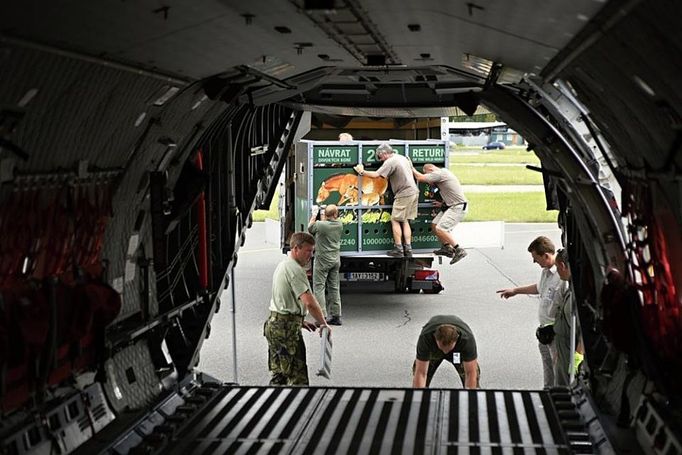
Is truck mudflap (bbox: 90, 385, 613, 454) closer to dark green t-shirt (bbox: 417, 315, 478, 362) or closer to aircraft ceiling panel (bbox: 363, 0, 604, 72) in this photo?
dark green t-shirt (bbox: 417, 315, 478, 362)

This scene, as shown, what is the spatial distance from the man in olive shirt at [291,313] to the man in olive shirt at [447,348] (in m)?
1.40

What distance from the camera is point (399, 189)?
15.5 m

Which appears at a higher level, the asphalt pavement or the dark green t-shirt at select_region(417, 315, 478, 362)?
the dark green t-shirt at select_region(417, 315, 478, 362)

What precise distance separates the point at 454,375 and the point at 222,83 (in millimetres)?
6572

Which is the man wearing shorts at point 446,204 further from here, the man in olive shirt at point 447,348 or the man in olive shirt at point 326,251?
the man in olive shirt at point 447,348

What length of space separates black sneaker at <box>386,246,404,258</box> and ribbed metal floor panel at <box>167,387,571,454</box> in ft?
25.4

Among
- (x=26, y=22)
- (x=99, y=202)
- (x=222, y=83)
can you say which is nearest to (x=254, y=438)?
(x=99, y=202)

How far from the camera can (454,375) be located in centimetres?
1288

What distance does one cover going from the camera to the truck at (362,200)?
1546 centimetres

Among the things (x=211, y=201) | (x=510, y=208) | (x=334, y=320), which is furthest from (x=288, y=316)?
(x=510, y=208)

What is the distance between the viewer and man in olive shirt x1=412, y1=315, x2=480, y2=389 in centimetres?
915

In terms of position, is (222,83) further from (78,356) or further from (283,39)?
(78,356)

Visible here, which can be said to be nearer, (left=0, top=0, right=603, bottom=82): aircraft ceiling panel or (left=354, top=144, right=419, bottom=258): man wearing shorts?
(left=0, top=0, right=603, bottom=82): aircraft ceiling panel

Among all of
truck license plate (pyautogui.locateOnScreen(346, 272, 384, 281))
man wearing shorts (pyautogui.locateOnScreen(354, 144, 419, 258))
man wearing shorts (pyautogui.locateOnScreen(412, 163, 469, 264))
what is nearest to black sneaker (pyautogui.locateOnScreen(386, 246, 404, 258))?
man wearing shorts (pyautogui.locateOnScreen(354, 144, 419, 258))
